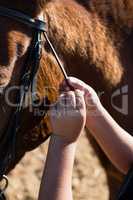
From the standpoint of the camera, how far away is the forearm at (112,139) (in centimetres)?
186

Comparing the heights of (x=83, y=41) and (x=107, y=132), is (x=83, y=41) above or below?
above

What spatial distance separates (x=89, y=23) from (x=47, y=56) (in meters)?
0.38

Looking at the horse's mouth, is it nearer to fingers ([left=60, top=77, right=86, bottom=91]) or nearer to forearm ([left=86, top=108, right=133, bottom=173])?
fingers ([left=60, top=77, right=86, bottom=91])

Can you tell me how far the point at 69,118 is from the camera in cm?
177

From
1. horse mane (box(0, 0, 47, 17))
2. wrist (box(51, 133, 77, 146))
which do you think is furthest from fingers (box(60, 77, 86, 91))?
horse mane (box(0, 0, 47, 17))

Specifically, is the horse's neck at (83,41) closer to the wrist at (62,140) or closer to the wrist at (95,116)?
the wrist at (95,116)

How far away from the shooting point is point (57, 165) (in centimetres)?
177

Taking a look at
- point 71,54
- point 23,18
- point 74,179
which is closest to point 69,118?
point 23,18

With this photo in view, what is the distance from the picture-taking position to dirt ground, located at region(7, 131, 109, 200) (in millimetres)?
4652

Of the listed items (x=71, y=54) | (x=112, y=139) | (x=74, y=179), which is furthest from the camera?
(x=74, y=179)

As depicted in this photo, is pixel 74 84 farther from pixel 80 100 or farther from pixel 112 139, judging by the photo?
pixel 112 139

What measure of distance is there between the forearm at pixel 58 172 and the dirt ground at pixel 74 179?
9.41 feet

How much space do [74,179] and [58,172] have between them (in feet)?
10.1

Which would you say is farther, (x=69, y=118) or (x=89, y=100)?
(x=89, y=100)
